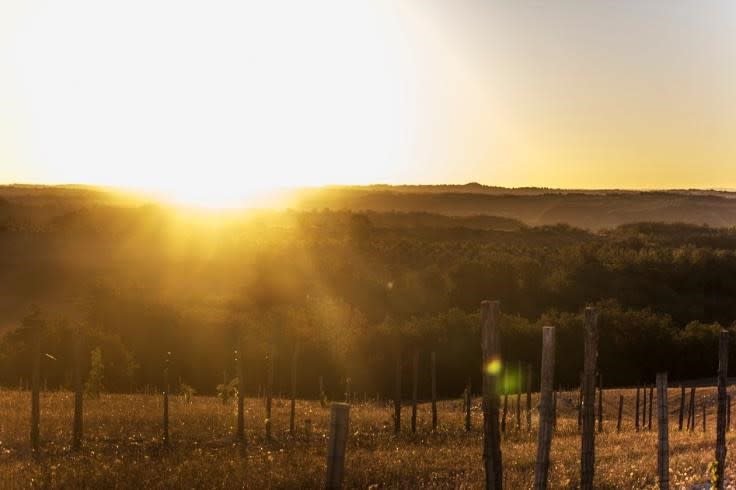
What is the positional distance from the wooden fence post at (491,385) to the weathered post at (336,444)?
3567 mm

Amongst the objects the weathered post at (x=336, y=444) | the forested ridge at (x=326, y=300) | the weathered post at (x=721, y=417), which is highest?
the weathered post at (x=336, y=444)

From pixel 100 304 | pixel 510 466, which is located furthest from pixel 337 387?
pixel 510 466

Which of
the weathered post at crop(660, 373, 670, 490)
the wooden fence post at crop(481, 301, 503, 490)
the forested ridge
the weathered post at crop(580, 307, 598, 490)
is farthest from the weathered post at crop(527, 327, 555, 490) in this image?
the forested ridge

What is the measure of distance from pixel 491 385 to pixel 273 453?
829 cm

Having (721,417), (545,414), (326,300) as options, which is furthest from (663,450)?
(326,300)

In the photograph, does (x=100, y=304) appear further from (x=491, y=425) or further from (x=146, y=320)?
(x=491, y=425)

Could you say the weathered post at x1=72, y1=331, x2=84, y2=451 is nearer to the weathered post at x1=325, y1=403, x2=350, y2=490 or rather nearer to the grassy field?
the grassy field

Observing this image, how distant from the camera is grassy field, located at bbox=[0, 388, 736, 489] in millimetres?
15641

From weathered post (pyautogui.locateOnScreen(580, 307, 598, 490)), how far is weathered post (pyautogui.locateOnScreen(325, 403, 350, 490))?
5505 mm

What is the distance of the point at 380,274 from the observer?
6550cm

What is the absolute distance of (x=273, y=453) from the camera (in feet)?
61.4

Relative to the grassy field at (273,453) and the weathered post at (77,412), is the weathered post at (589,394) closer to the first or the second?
the grassy field at (273,453)

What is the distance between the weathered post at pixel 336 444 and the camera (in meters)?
7.97

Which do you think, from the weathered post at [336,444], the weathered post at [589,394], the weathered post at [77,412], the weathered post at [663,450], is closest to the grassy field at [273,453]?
the weathered post at [77,412]
